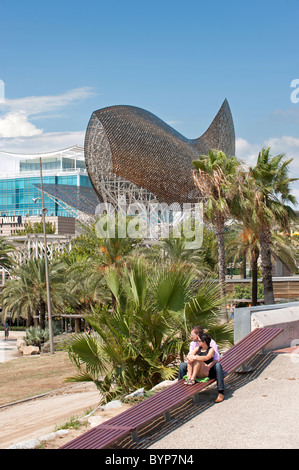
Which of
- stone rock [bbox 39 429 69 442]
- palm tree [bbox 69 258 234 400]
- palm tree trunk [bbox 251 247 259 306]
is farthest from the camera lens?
palm tree trunk [bbox 251 247 259 306]

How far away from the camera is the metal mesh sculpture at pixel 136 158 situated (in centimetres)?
6084

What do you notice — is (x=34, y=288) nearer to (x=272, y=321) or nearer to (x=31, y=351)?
(x=31, y=351)

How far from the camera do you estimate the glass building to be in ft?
365

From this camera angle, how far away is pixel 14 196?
11731 cm

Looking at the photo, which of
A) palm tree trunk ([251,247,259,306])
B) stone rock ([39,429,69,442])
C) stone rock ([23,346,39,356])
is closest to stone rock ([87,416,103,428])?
stone rock ([39,429,69,442])

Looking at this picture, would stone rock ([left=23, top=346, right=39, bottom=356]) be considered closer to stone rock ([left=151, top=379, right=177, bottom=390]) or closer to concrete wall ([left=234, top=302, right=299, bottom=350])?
concrete wall ([left=234, top=302, right=299, bottom=350])

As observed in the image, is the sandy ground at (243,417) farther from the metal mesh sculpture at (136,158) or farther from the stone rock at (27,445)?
the metal mesh sculpture at (136,158)

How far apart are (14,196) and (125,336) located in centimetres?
11176

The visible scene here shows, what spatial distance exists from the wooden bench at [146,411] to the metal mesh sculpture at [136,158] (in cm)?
5341

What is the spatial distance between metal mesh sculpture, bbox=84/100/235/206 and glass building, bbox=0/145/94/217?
141ft

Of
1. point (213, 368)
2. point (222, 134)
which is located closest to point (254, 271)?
point (213, 368)

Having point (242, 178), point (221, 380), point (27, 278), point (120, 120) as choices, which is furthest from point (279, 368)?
point (120, 120)
